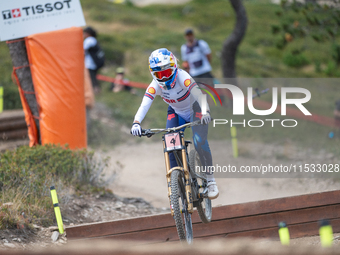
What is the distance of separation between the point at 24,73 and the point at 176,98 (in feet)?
13.5

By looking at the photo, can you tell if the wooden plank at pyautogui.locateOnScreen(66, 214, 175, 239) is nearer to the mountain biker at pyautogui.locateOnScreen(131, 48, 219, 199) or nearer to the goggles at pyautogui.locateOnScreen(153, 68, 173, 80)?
the mountain biker at pyautogui.locateOnScreen(131, 48, 219, 199)

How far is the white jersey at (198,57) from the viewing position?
487 inches

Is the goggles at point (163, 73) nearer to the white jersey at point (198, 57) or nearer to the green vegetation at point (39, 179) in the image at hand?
the green vegetation at point (39, 179)

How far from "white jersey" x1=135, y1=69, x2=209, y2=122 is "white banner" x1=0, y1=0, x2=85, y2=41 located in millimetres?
3455

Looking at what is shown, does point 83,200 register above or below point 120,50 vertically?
below

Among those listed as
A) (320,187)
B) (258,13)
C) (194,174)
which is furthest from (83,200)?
(258,13)

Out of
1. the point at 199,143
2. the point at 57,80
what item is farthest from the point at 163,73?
the point at 57,80

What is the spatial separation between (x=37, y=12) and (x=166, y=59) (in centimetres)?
398

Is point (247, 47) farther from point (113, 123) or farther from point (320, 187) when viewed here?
point (320, 187)

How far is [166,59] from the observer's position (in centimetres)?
514

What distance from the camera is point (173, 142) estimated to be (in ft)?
16.9

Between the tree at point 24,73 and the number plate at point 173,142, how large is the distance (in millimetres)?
4148

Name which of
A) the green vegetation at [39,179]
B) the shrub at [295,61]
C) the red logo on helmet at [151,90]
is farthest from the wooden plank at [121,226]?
the shrub at [295,61]

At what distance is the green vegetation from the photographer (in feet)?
19.3
